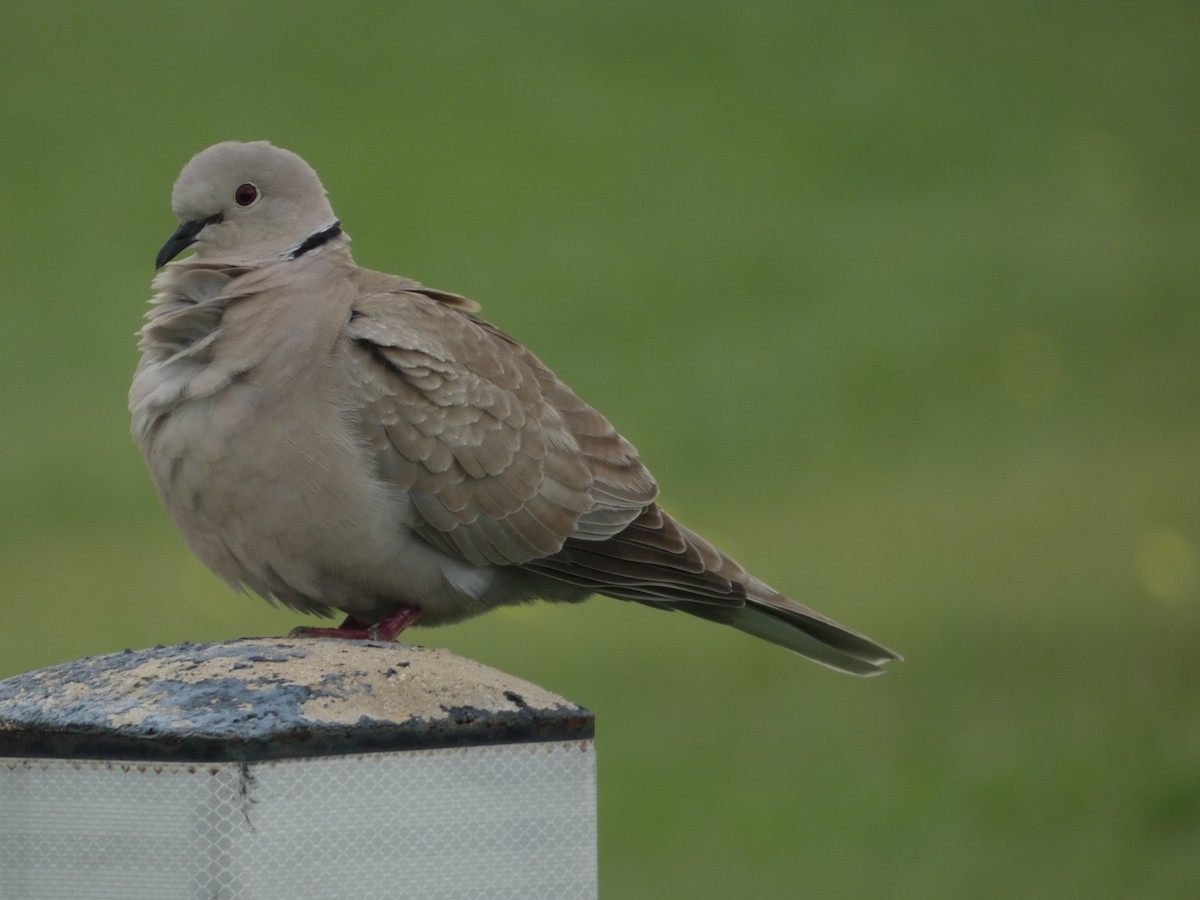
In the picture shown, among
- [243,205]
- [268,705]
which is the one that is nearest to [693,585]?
[243,205]

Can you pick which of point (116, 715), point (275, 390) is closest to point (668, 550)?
point (275, 390)

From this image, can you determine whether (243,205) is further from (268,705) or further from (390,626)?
(268,705)

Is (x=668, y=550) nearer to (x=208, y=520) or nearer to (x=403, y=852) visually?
(x=208, y=520)

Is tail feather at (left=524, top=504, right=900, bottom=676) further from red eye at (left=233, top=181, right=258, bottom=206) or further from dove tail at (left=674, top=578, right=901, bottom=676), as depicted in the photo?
red eye at (left=233, top=181, right=258, bottom=206)

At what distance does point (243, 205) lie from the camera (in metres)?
4.12

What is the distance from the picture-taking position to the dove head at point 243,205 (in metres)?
4.08

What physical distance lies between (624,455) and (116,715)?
7.40 ft

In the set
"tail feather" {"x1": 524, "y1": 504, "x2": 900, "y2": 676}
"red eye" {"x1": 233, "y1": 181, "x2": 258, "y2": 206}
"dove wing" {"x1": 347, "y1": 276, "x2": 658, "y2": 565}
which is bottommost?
"tail feather" {"x1": 524, "y1": 504, "x2": 900, "y2": 676}

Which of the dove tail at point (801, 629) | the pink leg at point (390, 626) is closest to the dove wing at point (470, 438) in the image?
the pink leg at point (390, 626)

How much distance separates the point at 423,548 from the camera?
12.9ft

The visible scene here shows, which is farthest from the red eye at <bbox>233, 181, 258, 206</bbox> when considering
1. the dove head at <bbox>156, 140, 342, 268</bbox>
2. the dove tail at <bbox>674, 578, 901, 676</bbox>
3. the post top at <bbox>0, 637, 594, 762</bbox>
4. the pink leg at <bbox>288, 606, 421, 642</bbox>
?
the post top at <bbox>0, 637, 594, 762</bbox>

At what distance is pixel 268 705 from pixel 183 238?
85.0 inches

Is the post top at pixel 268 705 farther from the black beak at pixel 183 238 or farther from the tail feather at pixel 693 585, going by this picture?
the black beak at pixel 183 238

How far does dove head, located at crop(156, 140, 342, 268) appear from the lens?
408 cm
